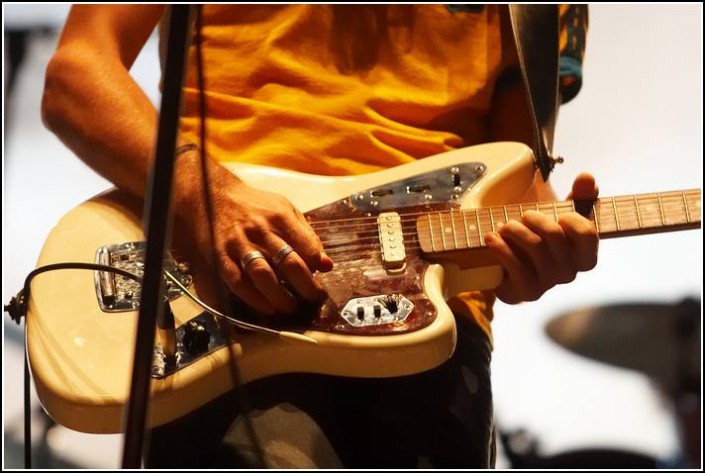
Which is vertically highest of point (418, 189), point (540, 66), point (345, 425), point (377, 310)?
point (540, 66)

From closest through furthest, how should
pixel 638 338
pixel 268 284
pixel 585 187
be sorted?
pixel 268 284 < pixel 585 187 < pixel 638 338

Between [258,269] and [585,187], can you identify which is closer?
[258,269]

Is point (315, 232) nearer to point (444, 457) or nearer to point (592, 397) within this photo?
point (444, 457)

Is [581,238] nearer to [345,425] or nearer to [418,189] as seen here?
[418,189]

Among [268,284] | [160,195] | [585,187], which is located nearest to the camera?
[160,195]

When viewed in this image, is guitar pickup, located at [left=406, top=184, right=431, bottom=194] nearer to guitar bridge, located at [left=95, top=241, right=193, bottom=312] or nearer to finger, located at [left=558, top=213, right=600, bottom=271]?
finger, located at [left=558, top=213, right=600, bottom=271]

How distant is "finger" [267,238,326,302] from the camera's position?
67cm

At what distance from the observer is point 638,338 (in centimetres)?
144

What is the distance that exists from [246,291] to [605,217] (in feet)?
1.20

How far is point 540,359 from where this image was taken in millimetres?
1373

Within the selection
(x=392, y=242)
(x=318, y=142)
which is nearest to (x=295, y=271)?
(x=392, y=242)

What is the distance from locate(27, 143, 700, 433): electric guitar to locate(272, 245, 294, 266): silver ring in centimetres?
5

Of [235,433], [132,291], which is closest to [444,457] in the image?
[235,433]

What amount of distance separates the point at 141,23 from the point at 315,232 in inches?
14.7
